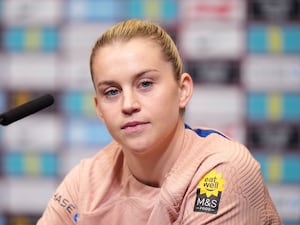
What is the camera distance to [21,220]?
2.31 m

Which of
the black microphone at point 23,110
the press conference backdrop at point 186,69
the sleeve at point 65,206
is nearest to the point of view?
the black microphone at point 23,110

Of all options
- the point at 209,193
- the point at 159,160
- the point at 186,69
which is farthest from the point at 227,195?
the point at 186,69

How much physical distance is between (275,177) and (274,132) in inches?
6.9

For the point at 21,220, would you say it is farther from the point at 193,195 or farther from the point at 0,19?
the point at 193,195

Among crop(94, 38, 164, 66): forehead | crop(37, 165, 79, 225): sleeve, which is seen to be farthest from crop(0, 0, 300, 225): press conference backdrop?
crop(94, 38, 164, 66): forehead

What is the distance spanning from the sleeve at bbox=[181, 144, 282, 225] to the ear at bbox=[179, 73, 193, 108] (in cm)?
16

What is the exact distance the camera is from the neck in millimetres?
1161

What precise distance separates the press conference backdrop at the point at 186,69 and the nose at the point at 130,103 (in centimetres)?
113

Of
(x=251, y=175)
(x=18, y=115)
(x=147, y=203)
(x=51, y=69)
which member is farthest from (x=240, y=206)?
(x=51, y=69)

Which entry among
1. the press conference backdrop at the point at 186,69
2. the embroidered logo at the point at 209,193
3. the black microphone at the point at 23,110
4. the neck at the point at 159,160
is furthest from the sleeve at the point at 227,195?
the press conference backdrop at the point at 186,69

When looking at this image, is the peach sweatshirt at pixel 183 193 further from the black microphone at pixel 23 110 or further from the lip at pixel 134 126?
the black microphone at pixel 23 110

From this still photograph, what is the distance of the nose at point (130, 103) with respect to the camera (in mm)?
1059

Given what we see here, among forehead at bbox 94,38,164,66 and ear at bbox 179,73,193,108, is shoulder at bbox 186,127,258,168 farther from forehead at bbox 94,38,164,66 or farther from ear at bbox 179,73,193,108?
forehead at bbox 94,38,164,66

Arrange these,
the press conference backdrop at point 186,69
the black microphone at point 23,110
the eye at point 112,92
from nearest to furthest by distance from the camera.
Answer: the black microphone at point 23,110, the eye at point 112,92, the press conference backdrop at point 186,69
